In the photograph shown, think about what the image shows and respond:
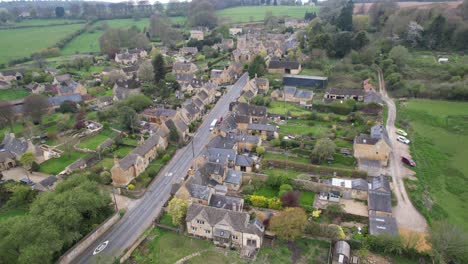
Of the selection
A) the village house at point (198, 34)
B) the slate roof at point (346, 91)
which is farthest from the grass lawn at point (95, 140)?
the village house at point (198, 34)

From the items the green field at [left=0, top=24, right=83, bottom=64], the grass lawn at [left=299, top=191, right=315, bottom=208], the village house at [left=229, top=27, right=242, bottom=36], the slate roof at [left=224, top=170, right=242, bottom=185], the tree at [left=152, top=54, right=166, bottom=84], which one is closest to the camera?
the grass lawn at [left=299, top=191, right=315, bottom=208]

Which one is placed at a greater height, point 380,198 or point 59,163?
point 380,198

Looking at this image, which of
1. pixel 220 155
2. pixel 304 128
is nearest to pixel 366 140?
pixel 304 128

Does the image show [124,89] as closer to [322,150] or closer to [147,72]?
[147,72]

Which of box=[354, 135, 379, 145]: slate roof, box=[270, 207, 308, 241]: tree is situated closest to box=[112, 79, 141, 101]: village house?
box=[354, 135, 379, 145]: slate roof

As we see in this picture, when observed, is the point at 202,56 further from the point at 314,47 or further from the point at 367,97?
the point at 367,97

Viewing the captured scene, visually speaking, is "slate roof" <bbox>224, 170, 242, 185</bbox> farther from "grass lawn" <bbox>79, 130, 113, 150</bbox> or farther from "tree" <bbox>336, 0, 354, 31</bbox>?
"tree" <bbox>336, 0, 354, 31</bbox>

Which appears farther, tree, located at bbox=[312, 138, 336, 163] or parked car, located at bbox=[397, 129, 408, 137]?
parked car, located at bbox=[397, 129, 408, 137]
